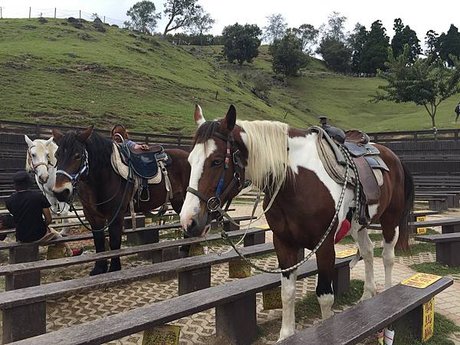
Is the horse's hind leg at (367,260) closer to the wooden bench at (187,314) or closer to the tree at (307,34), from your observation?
the wooden bench at (187,314)

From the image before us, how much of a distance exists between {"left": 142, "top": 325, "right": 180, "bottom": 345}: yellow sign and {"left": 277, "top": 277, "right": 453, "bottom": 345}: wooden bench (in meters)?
0.96

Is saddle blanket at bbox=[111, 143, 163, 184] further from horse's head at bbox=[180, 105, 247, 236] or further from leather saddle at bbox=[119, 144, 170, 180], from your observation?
horse's head at bbox=[180, 105, 247, 236]

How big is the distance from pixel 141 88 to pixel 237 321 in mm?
36835

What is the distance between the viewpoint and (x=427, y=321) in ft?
11.8

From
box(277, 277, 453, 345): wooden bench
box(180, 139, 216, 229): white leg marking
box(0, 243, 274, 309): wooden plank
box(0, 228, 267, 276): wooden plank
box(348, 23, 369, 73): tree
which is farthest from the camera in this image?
box(348, 23, 369, 73): tree

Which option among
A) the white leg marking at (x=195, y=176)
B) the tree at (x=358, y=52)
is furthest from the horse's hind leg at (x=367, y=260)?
the tree at (x=358, y=52)

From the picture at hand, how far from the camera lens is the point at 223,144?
2658mm

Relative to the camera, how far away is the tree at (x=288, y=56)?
60.5m

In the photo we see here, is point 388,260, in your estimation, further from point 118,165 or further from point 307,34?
point 307,34

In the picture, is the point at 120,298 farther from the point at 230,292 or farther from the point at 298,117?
the point at 298,117

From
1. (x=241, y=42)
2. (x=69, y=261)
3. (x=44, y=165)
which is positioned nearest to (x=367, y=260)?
(x=69, y=261)

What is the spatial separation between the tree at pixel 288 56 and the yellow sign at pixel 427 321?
60120 mm

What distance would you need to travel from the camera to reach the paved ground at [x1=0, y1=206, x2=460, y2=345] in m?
3.90

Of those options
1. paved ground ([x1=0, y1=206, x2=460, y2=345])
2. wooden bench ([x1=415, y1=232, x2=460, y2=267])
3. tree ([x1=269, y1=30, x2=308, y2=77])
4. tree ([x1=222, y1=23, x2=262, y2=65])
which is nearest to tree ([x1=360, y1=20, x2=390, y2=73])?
tree ([x1=269, y1=30, x2=308, y2=77])
